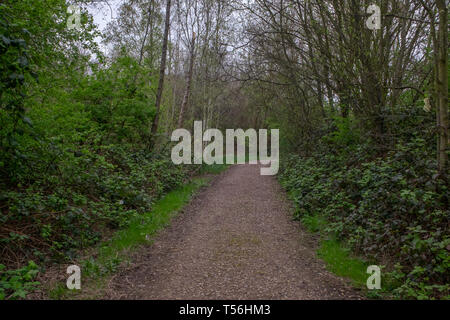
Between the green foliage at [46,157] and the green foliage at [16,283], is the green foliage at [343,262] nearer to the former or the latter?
the green foliage at [46,157]

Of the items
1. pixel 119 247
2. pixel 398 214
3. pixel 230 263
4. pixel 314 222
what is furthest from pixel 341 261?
pixel 119 247

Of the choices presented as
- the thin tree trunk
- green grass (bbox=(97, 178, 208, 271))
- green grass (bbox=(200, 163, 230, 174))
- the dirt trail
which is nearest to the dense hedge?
the thin tree trunk

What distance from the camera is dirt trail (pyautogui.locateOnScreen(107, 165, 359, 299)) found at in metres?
4.03

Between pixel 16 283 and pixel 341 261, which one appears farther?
pixel 341 261

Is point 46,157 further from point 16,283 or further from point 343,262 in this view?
point 343,262

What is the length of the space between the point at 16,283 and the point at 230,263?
288 cm

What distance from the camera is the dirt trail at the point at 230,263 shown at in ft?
13.2

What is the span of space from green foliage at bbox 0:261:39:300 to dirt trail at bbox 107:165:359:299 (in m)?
0.95

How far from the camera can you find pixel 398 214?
197 inches

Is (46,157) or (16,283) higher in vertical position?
(46,157)

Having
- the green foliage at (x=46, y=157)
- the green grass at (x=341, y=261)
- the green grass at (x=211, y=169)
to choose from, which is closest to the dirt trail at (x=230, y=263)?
the green grass at (x=341, y=261)

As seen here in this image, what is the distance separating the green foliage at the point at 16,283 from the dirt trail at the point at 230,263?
95 cm

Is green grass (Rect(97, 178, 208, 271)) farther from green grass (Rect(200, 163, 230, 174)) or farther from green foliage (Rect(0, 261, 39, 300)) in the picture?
green grass (Rect(200, 163, 230, 174))

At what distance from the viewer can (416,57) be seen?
30.7 ft
